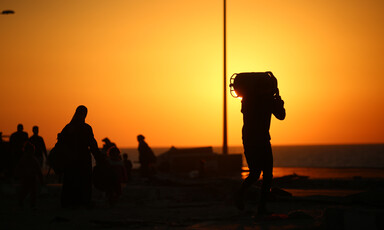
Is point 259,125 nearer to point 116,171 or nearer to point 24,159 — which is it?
point 116,171

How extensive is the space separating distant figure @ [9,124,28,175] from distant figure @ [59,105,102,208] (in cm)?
673

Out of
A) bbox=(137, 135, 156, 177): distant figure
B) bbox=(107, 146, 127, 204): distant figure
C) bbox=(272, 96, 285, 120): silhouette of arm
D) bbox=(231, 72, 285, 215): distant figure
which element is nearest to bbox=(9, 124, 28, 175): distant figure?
bbox=(107, 146, 127, 204): distant figure

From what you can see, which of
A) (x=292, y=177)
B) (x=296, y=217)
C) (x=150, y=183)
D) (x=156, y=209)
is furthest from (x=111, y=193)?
(x=292, y=177)

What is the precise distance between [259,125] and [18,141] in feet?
34.9

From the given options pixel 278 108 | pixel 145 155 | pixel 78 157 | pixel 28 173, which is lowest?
pixel 145 155

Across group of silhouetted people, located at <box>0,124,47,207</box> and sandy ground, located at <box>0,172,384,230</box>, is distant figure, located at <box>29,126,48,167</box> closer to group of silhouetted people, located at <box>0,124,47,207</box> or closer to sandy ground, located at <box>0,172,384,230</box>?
group of silhouetted people, located at <box>0,124,47,207</box>

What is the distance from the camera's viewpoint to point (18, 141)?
63.7ft

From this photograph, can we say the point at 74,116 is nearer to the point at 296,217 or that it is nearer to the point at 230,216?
the point at 230,216

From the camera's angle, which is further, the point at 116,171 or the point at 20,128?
the point at 20,128

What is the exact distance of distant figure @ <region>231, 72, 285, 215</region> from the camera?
10.5 m

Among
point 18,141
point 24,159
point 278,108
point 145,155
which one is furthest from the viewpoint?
point 145,155

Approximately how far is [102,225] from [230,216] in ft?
6.47

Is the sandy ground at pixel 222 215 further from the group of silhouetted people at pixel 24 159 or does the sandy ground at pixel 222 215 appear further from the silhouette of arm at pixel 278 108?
the silhouette of arm at pixel 278 108

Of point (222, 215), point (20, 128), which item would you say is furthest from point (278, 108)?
point (20, 128)
